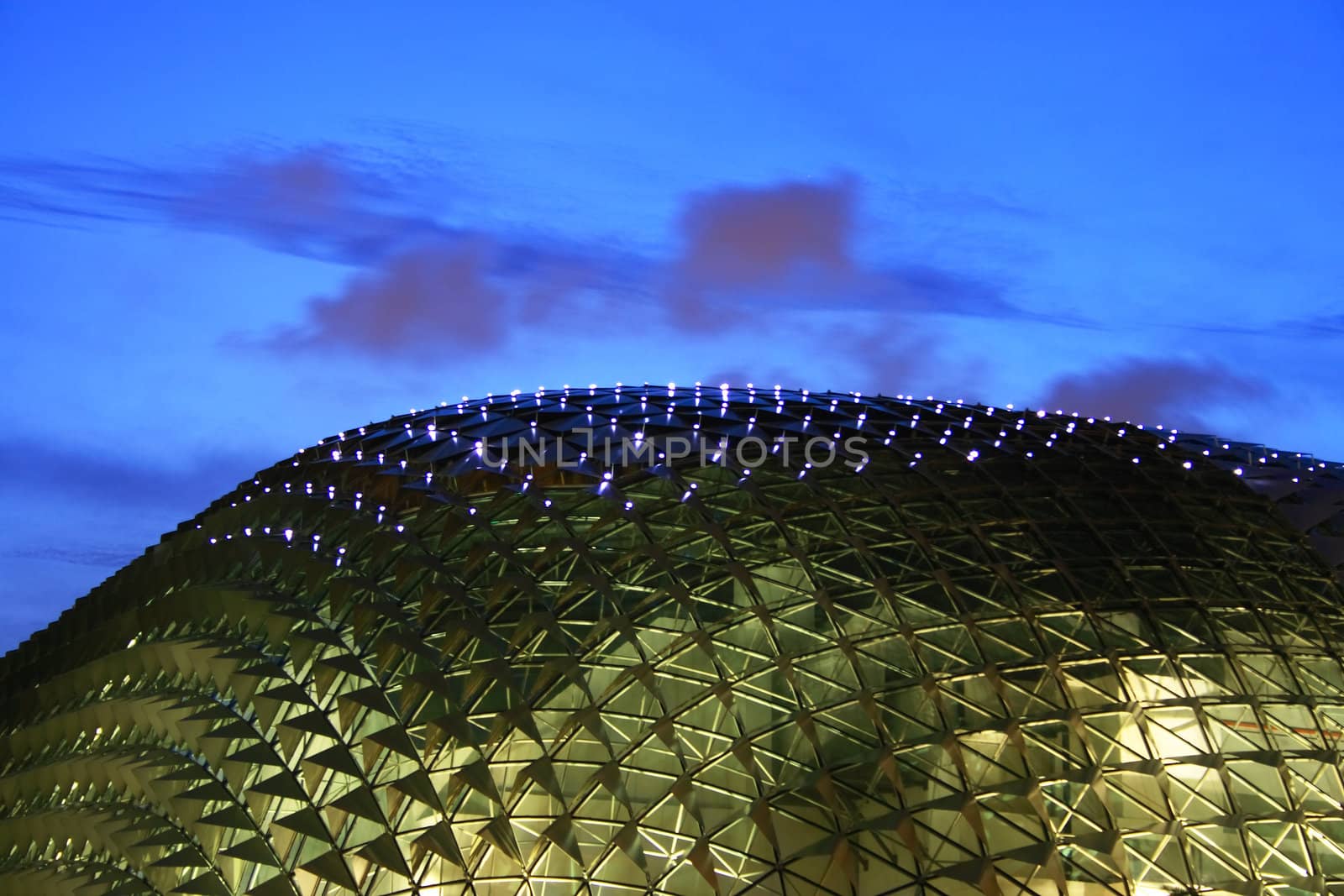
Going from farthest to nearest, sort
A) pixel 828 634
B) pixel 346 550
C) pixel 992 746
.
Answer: pixel 346 550 → pixel 828 634 → pixel 992 746

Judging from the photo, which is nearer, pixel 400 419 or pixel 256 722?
pixel 256 722

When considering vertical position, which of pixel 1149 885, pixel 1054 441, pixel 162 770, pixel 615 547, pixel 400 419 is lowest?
pixel 1149 885

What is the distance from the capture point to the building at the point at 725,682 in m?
29.0

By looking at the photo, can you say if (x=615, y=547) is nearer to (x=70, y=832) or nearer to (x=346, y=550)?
(x=346, y=550)

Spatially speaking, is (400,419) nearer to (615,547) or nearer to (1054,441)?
(615,547)

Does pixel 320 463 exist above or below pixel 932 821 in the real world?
above

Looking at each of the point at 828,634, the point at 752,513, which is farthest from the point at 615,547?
the point at 828,634

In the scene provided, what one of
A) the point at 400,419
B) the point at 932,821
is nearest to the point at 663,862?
the point at 932,821

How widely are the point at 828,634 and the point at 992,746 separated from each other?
15.9 ft

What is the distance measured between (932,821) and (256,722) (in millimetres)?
17252

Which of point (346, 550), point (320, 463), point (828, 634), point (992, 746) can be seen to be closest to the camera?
point (992, 746)

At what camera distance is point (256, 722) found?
3412 cm

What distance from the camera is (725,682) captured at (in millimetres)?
31656

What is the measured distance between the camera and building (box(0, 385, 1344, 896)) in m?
29.0
